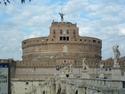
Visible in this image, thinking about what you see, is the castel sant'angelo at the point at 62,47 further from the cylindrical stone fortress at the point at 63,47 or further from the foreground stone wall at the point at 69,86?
the foreground stone wall at the point at 69,86

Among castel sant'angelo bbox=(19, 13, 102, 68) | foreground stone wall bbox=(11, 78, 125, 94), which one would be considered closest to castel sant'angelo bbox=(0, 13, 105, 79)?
castel sant'angelo bbox=(19, 13, 102, 68)

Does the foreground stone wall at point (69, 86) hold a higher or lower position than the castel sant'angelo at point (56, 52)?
lower

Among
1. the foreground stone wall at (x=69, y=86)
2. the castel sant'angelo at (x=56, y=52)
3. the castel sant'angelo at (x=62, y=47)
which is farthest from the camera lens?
the castel sant'angelo at (x=62, y=47)

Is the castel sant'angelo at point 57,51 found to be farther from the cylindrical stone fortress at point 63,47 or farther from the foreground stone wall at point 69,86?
the foreground stone wall at point 69,86

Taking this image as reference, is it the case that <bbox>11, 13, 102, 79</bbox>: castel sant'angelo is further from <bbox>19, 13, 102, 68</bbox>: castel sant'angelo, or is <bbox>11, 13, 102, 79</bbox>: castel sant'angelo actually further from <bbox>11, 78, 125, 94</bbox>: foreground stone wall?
<bbox>11, 78, 125, 94</bbox>: foreground stone wall

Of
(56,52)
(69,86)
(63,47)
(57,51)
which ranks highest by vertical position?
(63,47)

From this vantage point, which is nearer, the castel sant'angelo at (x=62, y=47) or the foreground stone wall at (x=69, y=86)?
the foreground stone wall at (x=69, y=86)

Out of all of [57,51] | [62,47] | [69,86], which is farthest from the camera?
[57,51]

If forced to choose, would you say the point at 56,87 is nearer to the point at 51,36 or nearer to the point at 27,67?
the point at 27,67

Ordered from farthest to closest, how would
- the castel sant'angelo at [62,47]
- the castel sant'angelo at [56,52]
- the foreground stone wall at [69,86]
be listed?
the castel sant'angelo at [62,47] → the castel sant'angelo at [56,52] → the foreground stone wall at [69,86]

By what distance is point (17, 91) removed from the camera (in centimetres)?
5341

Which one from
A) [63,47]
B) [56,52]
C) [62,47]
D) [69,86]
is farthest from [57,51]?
[69,86]

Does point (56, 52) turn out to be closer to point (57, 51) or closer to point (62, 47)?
point (57, 51)

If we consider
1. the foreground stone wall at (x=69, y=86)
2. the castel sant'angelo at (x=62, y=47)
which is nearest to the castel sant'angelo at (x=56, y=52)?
the castel sant'angelo at (x=62, y=47)
